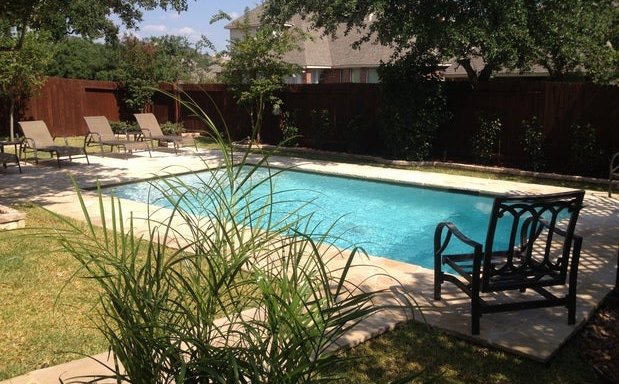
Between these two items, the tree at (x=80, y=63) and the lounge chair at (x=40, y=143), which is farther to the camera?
the tree at (x=80, y=63)

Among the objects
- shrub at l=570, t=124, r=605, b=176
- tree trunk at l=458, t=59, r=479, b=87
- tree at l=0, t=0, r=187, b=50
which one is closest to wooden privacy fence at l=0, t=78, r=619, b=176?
A: shrub at l=570, t=124, r=605, b=176

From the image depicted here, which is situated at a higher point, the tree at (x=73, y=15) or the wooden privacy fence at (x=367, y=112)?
the tree at (x=73, y=15)

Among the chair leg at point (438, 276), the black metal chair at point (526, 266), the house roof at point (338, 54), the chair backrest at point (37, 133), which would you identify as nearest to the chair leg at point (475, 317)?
the black metal chair at point (526, 266)

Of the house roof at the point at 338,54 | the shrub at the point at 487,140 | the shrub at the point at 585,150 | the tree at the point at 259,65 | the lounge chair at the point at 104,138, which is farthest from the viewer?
the house roof at the point at 338,54

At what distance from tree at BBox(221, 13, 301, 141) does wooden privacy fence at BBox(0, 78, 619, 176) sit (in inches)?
24.2

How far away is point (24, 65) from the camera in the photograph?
49.5 ft

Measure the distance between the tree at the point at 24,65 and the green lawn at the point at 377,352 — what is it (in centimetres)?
1294

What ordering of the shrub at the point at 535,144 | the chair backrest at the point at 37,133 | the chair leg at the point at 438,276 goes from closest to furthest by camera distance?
the chair leg at the point at 438,276 → the shrub at the point at 535,144 → the chair backrest at the point at 37,133

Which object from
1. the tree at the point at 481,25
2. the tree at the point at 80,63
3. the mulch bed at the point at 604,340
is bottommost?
the mulch bed at the point at 604,340

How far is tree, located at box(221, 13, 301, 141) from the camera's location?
1551cm

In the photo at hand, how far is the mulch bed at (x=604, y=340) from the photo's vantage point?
3301 millimetres

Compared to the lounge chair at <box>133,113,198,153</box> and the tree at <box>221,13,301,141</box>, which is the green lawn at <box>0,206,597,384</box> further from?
the tree at <box>221,13,301,141</box>

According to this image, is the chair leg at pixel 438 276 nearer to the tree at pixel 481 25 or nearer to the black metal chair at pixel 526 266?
the black metal chair at pixel 526 266

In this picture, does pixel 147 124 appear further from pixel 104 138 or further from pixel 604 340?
pixel 604 340
